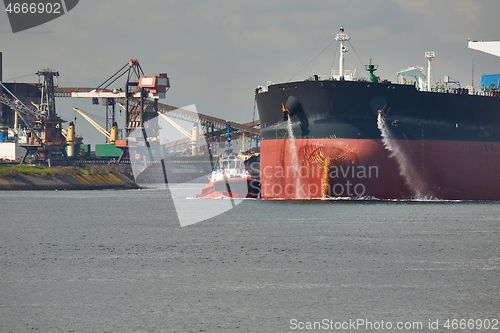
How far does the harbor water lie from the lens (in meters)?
15.9

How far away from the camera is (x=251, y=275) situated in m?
20.7

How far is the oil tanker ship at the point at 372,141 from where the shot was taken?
3925 cm

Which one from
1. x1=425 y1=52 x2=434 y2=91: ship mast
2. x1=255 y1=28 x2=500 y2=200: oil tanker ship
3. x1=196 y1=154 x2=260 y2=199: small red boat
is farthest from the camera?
x1=196 y1=154 x2=260 y2=199: small red boat

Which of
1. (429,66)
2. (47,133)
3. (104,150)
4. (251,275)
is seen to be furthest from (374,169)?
(104,150)

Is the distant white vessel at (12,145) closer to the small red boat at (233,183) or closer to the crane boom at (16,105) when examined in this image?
the crane boom at (16,105)

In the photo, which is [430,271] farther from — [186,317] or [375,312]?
[186,317]

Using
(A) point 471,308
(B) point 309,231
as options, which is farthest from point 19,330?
(B) point 309,231

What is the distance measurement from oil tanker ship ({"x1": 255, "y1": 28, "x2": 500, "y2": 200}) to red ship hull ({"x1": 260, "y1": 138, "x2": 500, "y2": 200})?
5 cm

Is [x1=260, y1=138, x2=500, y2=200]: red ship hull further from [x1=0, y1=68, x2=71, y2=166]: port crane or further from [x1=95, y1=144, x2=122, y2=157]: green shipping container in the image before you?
[x1=95, y1=144, x2=122, y2=157]: green shipping container

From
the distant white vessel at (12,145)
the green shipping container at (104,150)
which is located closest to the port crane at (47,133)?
the distant white vessel at (12,145)

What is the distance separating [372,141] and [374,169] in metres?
1.29

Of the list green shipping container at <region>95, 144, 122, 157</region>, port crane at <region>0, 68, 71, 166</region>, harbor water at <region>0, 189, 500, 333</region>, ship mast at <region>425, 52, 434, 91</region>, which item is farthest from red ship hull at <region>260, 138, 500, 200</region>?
green shipping container at <region>95, 144, 122, 157</region>

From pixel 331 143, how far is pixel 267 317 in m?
23.8

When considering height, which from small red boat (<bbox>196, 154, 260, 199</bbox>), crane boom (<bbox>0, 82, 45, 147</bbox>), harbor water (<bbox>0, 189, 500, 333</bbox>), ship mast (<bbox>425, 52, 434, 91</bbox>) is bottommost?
harbor water (<bbox>0, 189, 500, 333</bbox>)
